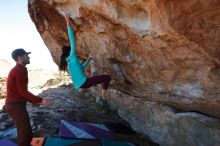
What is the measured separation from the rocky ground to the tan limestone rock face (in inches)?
34.9

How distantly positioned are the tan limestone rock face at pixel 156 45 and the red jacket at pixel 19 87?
74.5 inches

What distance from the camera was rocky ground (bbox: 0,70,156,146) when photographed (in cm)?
816

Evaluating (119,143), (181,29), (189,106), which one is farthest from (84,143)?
(181,29)

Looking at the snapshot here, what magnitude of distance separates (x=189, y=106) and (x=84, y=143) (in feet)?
6.97

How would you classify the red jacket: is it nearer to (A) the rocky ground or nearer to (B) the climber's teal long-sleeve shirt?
(B) the climber's teal long-sleeve shirt

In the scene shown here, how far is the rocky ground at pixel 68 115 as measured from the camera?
816cm

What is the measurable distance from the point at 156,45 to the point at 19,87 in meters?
2.35

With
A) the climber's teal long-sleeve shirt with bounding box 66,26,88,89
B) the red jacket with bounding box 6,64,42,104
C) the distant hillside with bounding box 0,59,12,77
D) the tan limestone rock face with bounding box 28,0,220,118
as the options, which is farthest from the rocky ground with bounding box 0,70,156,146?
the distant hillside with bounding box 0,59,12,77

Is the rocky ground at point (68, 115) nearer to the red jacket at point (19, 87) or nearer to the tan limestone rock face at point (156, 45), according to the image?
the tan limestone rock face at point (156, 45)

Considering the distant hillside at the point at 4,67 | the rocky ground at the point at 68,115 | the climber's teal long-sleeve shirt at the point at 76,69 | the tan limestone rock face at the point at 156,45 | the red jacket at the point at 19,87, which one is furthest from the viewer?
the distant hillside at the point at 4,67

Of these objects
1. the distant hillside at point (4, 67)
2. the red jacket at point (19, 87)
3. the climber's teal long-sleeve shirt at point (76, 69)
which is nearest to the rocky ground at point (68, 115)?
the climber's teal long-sleeve shirt at point (76, 69)

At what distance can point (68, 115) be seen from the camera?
368 inches

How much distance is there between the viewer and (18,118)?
20.1 ft

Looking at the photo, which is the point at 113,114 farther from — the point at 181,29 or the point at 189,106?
the point at 181,29
